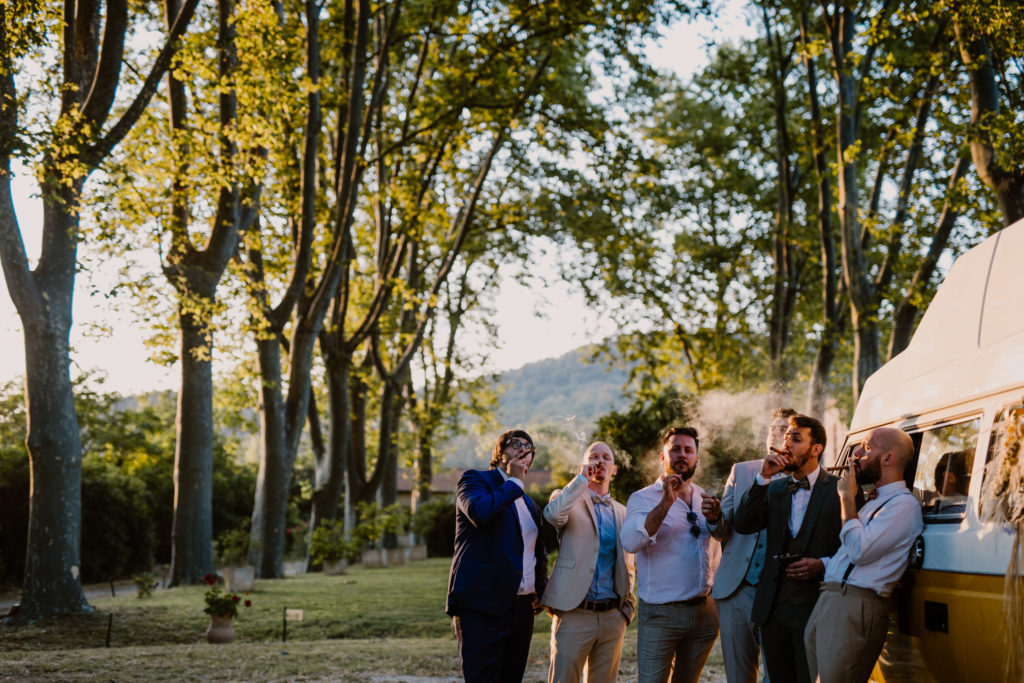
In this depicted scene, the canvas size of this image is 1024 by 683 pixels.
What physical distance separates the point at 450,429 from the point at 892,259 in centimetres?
2644

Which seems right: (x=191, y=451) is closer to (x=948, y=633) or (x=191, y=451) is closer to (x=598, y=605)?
(x=598, y=605)

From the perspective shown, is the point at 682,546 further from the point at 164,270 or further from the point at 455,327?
the point at 455,327

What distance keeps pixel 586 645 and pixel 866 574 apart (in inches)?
72.9

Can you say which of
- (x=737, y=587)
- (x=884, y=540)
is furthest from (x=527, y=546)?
(x=884, y=540)

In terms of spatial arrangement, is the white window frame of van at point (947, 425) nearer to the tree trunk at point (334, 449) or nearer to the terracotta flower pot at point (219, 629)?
the terracotta flower pot at point (219, 629)

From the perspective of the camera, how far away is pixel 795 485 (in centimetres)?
545

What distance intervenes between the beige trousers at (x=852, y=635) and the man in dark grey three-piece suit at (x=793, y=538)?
425 millimetres

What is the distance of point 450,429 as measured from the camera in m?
40.6

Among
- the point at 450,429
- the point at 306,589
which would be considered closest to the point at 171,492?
the point at 450,429

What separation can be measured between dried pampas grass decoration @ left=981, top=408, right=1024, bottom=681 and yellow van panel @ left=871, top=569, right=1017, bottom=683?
7cm

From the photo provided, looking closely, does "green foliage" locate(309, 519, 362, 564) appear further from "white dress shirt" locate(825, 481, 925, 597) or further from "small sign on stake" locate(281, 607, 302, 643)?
"white dress shirt" locate(825, 481, 925, 597)

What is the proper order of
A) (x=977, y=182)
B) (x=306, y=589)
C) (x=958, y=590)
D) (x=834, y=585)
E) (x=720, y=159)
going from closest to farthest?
(x=958, y=590)
(x=834, y=585)
(x=977, y=182)
(x=306, y=589)
(x=720, y=159)

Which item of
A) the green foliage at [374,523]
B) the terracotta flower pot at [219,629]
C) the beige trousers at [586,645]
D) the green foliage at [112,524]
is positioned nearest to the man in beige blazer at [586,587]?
the beige trousers at [586,645]

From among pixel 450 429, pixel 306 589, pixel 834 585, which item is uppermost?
pixel 450 429
